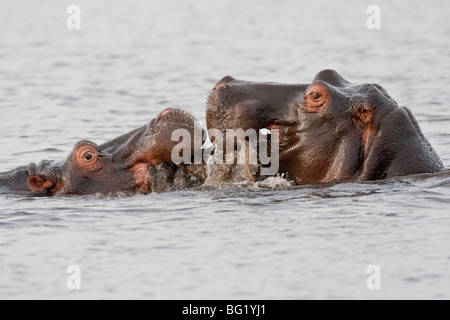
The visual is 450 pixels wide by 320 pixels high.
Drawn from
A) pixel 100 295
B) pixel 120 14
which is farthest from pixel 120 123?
pixel 120 14

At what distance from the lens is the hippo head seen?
11750 millimetres

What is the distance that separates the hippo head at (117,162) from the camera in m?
11.8

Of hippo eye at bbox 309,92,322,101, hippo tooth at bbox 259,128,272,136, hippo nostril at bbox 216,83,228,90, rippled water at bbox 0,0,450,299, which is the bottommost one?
rippled water at bbox 0,0,450,299

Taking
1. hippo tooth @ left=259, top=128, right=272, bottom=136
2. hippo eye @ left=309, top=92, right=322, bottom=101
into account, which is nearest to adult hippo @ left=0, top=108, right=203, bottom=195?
hippo tooth @ left=259, top=128, right=272, bottom=136

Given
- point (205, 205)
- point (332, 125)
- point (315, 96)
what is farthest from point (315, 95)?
point (205, 205)

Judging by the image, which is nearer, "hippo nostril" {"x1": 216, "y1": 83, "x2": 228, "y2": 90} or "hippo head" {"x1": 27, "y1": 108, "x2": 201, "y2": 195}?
"hippo nostril" {"x1": 216, "y1": 83, "x2": 228, "y2": 90}

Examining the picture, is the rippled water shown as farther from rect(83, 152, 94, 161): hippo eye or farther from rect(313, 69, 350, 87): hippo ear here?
rect(313, 69, 350, 87): hippo ear

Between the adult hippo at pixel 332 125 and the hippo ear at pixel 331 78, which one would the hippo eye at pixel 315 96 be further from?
the hippo ear at pixel 331 78

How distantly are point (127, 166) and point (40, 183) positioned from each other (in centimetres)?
106

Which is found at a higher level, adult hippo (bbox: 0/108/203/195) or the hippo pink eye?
the hippo pink eye

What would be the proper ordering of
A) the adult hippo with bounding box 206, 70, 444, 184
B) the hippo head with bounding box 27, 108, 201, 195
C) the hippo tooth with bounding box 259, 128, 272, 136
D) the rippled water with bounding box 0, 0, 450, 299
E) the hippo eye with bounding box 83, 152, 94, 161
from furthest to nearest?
the hippo eye with bounding box 83, 152, 94, 161 < the hippo head with bounding box 27, 108, 201, 195 < the hippo tooth with bounding box 259, 128, 272, 136 < the adult hippo with bounding box 206, 70, 444, 184 < the rippled water with bounding box 0, 0, 450, 299

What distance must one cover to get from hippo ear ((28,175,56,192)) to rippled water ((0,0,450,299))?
6.8 inches

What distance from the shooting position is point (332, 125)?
37.1ft

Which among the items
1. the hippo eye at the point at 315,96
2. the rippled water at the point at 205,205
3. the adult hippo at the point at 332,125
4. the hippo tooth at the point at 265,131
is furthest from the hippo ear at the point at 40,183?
the hippo eye at the point at 315,96
